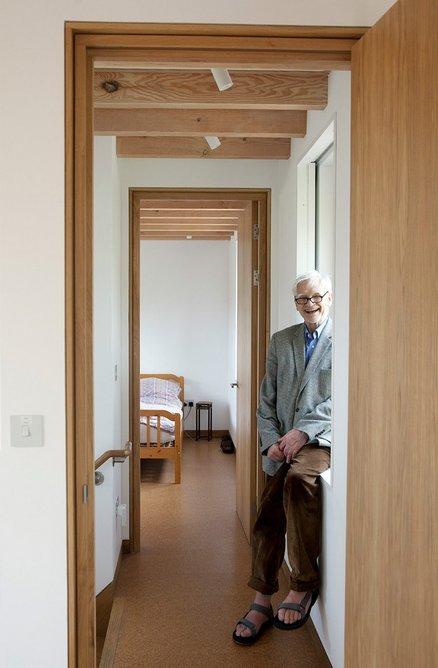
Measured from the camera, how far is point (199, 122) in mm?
3016

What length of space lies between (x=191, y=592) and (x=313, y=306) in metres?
1.77

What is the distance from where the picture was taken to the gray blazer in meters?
2.77

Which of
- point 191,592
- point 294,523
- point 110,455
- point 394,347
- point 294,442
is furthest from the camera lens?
point 191,592

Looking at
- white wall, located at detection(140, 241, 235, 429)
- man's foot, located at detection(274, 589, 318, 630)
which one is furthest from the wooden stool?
man's foot, located at detection(274, 589, 318, 630)

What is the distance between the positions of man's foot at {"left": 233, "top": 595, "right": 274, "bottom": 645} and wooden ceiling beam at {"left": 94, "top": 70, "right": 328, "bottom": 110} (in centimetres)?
230

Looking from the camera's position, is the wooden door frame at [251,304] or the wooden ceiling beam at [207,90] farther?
the wooden door frame at [251,304]

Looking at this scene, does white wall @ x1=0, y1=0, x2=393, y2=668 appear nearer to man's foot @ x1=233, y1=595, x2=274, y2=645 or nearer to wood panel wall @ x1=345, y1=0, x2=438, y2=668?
wood panel wall @ x1=345, y1=0, x2=438, y2=668

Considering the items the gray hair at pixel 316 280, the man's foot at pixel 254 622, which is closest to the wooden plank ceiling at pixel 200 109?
the gray hair at pixel 316 280

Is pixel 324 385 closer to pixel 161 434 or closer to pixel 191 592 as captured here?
pixel 191 592

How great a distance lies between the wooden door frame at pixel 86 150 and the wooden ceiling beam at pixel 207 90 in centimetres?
88

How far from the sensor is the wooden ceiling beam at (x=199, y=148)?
11.2 ft

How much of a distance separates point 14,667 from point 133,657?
1.21m

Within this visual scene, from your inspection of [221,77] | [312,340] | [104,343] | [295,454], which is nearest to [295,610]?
[295,454]

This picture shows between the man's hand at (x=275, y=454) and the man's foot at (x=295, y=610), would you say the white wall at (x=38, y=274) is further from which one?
the man's hand at (x=275, y=454)
